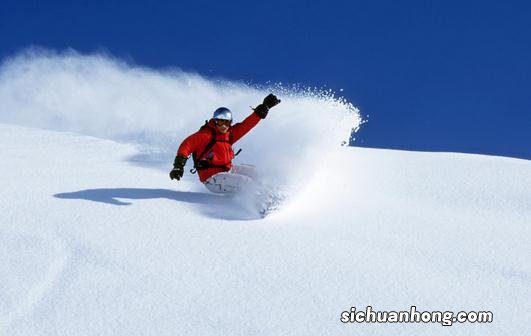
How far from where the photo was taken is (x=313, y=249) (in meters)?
5.50

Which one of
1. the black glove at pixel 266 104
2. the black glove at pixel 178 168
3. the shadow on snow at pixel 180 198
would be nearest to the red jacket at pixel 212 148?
the black glove at pixel 178 168

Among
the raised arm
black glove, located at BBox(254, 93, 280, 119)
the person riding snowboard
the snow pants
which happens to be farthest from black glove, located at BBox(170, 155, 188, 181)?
black glove, located at BBox(254, 93, 280, 119)

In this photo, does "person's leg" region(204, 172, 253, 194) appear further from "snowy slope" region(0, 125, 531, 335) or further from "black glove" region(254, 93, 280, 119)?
"black glove" region(254, 93, 280, 119)

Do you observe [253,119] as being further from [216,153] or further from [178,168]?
[178,168]

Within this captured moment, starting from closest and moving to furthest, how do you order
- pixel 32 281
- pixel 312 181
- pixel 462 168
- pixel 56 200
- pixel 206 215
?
pixel 32 281 → pixel 206 215 → pixel 56 200 → pixel 312 181 → pixel 462 168

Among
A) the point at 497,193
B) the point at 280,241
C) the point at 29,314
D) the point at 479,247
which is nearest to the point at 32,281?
the point at 29,314

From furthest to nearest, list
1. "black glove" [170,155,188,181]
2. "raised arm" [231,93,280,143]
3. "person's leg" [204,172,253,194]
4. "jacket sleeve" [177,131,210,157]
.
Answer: "raised arm" [231,93,280,143], "jacket sleeve" [177,131,210,157], "person's leg" [204,172,253,194], "black glove" [170,155,188,181]

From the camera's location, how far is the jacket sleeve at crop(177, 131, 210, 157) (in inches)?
302

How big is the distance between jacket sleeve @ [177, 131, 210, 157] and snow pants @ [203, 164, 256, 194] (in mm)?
387

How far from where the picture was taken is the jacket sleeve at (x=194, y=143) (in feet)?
25.1

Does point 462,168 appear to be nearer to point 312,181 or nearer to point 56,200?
point 312,181

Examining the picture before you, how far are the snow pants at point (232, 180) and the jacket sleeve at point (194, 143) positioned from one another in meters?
0.39

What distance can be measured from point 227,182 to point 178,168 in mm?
594

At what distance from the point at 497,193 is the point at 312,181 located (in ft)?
7.70
